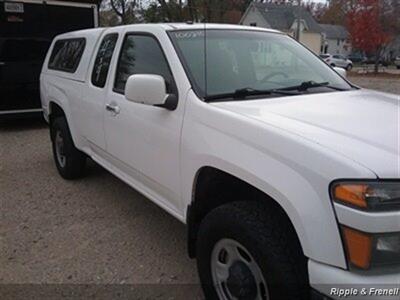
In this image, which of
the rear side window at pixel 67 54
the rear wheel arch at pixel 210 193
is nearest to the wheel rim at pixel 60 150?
the rear side window at pixel 67 54

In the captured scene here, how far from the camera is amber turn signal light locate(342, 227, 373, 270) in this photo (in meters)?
1.84

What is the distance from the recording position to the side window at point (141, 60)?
3.36 meters

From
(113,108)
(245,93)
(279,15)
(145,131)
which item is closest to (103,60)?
(113,108)

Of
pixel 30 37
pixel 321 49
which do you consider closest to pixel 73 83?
pixel 30 37

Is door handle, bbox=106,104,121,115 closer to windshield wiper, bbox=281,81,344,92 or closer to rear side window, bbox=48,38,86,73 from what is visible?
rear side window, bbox=48,38,86,73

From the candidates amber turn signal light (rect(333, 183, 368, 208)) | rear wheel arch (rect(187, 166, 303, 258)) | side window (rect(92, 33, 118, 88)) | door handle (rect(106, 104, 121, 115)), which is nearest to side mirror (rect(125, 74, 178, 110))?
rear wheel arch (rect(187, 166, 303, 258))

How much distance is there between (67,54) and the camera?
5.53m

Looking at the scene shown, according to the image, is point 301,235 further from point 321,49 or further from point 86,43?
point 321,49

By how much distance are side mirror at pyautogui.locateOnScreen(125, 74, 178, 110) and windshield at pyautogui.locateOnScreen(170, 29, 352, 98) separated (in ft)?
0.68

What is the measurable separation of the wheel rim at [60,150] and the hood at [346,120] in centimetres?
324

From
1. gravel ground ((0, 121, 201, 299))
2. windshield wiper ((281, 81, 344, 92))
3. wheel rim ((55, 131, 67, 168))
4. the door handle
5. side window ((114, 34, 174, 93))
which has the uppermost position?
side window ((114, 34, 174, 93))

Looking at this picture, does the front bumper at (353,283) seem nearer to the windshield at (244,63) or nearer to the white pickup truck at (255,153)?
the white pickup truck at (255,153)

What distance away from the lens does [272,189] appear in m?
2.14

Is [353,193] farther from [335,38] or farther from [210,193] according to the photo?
[335,38]
